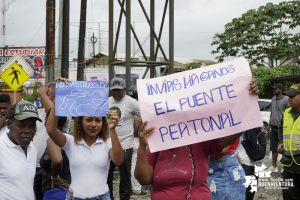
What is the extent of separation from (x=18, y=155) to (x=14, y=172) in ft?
0.50

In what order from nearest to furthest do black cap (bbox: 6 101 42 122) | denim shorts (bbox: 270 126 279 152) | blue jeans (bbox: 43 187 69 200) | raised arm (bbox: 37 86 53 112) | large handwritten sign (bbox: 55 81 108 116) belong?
black cap (bbox: 6 101 42 122), large handwritten sign (bbox: 55 81 108 116), blue jeans (bbox: 43 187 69 200), raised arm (bbox: 37 86 53 112), denim shorts (bbox: 270 126 279 152)

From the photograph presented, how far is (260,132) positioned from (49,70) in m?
16.8

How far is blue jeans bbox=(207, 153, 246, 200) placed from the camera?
477 cm

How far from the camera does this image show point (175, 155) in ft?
11.7

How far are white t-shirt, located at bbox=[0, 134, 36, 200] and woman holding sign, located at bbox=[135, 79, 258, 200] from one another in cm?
85

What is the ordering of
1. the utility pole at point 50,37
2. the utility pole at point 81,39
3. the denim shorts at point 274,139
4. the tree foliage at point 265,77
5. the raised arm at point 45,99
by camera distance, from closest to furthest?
the raised arm at point 45,99, the denim shorts at point 274,139, the utility pole at point 81,39, the utility pole at point 50,37, the tree foliage at point 265,77

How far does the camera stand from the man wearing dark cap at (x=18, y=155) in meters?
3.60

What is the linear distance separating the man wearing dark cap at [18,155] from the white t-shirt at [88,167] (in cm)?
52

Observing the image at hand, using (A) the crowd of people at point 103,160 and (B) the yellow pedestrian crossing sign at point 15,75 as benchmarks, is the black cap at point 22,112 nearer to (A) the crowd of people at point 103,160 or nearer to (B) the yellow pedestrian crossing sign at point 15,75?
(A) the crowd of people at point 103,160

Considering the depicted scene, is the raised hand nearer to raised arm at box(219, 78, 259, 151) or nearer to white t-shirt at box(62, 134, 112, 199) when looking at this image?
raised arm at box(219, 78, 259, 151)

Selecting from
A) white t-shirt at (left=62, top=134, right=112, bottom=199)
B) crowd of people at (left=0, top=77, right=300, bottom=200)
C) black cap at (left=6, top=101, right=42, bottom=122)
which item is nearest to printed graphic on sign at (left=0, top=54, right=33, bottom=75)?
crowd of people at (left=0, top=77, right=300, bottom=200)

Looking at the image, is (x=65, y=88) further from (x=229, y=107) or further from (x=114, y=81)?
(x=114, y=81)

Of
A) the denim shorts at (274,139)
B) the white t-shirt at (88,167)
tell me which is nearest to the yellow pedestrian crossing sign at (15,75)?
the denim shorts at (274,139)

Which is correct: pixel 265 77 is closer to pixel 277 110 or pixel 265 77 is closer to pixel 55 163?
pixel 277 110
